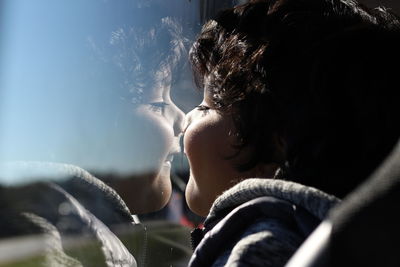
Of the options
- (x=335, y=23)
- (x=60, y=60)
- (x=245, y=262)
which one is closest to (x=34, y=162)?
(x=60, y=60)

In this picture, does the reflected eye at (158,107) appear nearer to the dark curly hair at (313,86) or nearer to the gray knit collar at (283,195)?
the dark curly hair at (313,86)

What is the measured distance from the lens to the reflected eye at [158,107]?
1.33 metres

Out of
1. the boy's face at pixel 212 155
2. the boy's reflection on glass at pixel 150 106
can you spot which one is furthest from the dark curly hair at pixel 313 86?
the boy's reflection on glass at pixel 150 106

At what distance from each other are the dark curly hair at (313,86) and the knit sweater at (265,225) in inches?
4.2

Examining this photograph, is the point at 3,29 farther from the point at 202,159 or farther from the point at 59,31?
the point at 202,159

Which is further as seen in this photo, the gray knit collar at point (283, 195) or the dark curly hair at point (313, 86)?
the dark curly hair at point (313, 86)

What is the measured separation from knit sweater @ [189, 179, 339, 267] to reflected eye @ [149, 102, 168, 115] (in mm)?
452

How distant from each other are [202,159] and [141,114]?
0.65 ft

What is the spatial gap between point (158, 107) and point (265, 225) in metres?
0.59

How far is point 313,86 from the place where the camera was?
99 centimetres

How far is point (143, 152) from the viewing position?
1.31 meters

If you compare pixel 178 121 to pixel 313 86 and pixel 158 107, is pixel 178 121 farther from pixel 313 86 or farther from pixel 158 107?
pixel 313 86

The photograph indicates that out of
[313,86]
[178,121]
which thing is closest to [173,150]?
[178,121]

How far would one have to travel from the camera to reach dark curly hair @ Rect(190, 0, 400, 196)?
0.95 m
